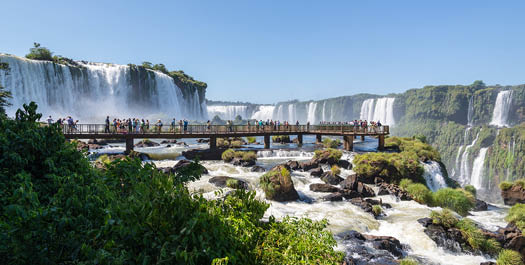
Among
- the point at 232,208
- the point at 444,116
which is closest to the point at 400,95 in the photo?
the point at 444,116

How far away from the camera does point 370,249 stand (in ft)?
35.6

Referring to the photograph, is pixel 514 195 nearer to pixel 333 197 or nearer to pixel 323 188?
pixel 323 188

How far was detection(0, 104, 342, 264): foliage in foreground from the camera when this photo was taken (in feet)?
9.18

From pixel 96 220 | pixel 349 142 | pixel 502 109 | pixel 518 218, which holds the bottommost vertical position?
pixel 518 218

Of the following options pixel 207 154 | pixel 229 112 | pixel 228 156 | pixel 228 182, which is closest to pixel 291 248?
pixel 228 182

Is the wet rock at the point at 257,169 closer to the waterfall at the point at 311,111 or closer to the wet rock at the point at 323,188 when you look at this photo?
the wet rock at the point at 323,188

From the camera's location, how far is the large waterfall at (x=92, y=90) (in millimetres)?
45781

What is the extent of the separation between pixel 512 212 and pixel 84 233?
2161 cm

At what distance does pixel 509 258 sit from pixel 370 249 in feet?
16.5

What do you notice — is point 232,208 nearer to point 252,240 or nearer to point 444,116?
point 252,240

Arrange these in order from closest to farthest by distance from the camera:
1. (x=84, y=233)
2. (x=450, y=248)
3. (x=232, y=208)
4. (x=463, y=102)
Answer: (x=84, y=233) → (x=232, y=208) → (x=450, y=248) → (x=463, y=102)

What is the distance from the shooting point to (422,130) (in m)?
93.9

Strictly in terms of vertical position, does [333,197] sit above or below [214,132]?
below

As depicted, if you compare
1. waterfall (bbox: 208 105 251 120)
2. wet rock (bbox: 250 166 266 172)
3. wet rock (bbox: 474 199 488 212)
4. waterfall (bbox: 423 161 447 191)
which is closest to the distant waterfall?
waterfall (bbox: 208 105 251 120)
